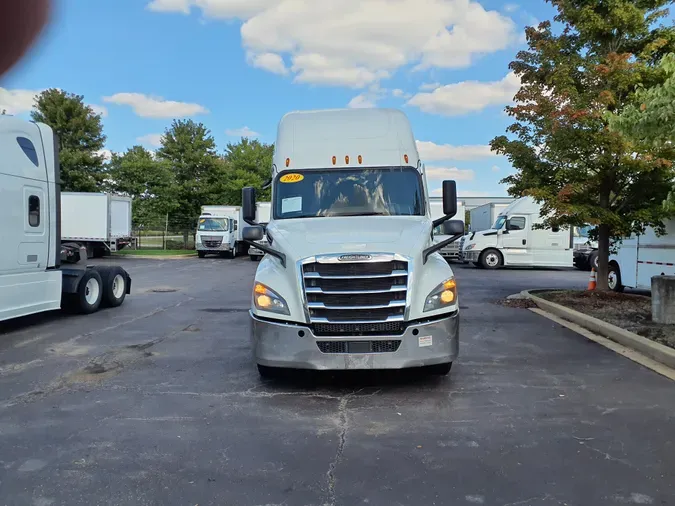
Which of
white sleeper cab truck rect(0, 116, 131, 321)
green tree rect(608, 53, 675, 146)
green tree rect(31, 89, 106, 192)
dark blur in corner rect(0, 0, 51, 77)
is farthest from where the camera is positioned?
green tree rect(31, 89, 106, 192)

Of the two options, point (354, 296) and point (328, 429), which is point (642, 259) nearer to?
point (354, 296)

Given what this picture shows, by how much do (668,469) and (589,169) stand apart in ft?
28.4

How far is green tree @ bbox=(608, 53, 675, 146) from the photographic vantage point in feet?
21.9

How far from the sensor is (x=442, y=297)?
5.59 m

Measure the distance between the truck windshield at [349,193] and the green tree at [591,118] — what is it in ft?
16.7

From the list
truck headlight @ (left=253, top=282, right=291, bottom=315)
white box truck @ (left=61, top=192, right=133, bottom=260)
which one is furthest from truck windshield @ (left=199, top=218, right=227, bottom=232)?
truck headlight @ (left=253, top=282, right=291, bottom=315)

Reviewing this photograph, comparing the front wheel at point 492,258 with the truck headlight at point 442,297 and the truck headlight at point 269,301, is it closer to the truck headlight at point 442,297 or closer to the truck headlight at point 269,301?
the truck headlight at point 442,297

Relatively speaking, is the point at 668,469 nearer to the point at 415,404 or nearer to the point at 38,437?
the point at 415,404

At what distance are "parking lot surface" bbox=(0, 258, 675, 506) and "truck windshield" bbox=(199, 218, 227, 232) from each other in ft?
80.1

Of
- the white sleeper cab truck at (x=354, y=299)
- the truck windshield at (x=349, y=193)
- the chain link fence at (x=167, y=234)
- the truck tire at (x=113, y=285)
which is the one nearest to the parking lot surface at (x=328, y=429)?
the white sleeper cab truck at (x=354, y=299)

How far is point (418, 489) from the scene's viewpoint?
357 cm

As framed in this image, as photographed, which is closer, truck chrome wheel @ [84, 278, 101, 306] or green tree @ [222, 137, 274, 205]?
truck chrome wheel @ [84, 278, 101, 306]

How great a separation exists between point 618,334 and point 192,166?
37437mm

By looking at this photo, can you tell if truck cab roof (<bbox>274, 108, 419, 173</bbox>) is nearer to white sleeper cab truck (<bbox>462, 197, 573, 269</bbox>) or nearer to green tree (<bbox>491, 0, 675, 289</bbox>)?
green tree (<bbox>491, 0, 675, 289</bbox>)
